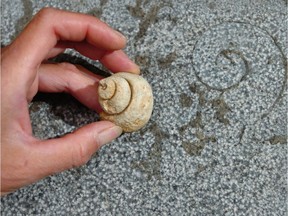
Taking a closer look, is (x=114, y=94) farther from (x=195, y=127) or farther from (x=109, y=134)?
(x=195, y=127)

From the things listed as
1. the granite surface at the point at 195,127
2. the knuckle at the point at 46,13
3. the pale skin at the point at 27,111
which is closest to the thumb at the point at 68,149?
the pale skin at the point at 27,111

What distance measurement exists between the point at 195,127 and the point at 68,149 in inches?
14.1

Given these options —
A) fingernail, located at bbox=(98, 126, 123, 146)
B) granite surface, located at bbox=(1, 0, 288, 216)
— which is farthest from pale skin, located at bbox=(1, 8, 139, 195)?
granite surface, located at bbox=(1, 0, 288, 216)

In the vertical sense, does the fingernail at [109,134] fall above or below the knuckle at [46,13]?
below

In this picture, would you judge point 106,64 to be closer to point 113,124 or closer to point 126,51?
point 126,51

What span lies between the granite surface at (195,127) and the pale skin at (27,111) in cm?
11

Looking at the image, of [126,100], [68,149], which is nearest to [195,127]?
[126,100]

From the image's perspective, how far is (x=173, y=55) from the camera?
1.25 metres

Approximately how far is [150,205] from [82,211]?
0.59 ft

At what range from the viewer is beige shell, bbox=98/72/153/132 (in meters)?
1.06

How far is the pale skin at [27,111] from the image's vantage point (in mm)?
1006

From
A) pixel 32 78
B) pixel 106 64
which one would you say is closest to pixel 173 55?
pixel 106 64

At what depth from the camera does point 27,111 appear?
1.05 meters

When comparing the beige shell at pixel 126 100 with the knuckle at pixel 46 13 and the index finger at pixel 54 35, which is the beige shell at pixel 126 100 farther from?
the knuckle at pixel 46 13
